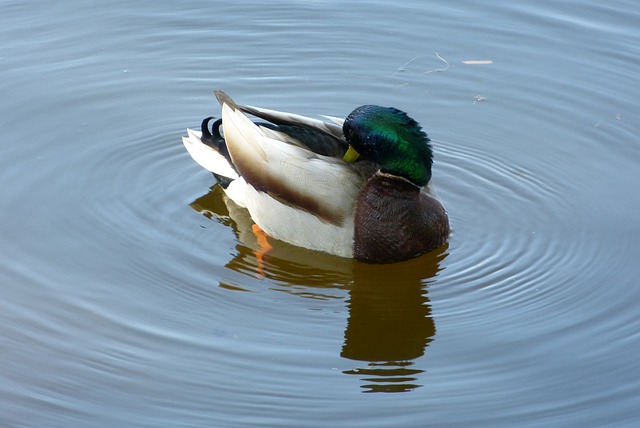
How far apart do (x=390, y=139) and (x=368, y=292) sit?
94 cm

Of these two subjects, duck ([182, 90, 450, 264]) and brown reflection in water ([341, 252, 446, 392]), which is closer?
brown reflection in water ([341, 252, 446, 392])

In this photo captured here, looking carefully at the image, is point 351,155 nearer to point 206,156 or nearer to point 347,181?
point 347,181

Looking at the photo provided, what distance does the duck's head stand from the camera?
698cm

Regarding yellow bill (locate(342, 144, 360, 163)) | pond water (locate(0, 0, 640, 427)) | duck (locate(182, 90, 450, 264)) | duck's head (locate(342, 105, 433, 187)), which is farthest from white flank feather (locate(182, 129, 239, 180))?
duck's head (locate(342, 105, 433, 187))

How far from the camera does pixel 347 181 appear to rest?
283 inches

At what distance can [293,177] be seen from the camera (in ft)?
23.6

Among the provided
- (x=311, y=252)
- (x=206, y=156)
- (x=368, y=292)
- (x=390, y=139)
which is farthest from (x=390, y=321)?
(x=206, y=156)

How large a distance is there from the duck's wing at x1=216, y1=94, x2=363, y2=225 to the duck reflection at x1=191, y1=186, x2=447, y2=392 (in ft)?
1.09

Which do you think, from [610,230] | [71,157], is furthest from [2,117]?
[610,230]

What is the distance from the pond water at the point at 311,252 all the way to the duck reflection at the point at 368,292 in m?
0.02

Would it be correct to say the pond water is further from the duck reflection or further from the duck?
the duck

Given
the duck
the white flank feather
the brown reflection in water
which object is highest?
the white flank feather

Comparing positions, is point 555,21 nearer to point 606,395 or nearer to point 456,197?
point 456,197

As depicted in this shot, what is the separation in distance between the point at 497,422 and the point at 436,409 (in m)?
0.31
